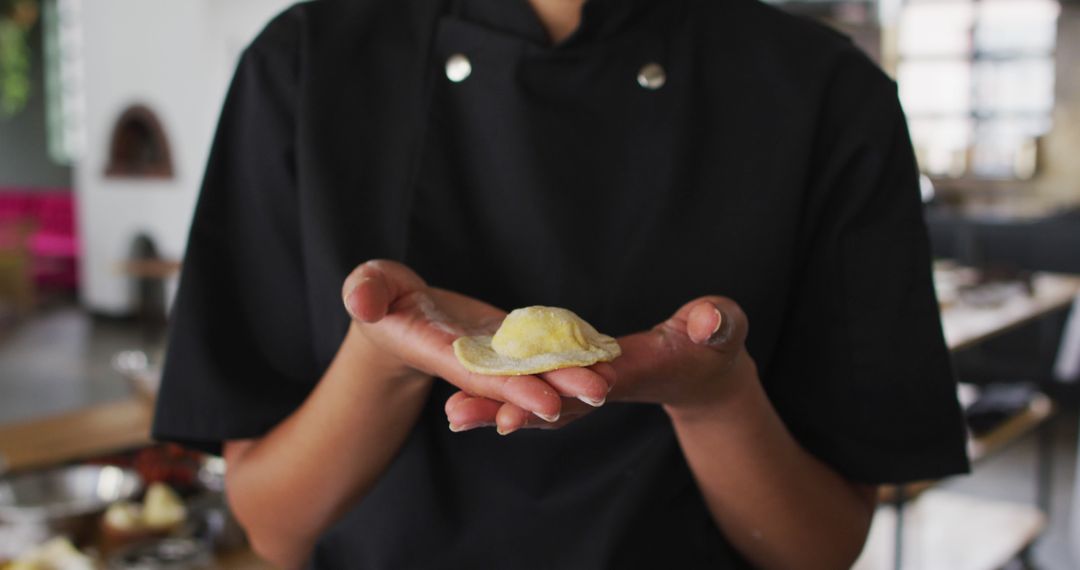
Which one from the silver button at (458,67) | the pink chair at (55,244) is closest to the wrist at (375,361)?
the silver button at (458,67)

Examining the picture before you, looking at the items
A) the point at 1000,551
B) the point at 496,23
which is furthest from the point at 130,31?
the point at 496,23

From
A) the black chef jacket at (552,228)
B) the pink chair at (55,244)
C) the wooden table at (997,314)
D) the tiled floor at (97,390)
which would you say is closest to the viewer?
the black chef jacket at (552,228)

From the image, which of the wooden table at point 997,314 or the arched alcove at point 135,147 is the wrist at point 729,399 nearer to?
the wooden table at point 997,314

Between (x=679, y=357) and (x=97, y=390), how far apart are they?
20.3ft

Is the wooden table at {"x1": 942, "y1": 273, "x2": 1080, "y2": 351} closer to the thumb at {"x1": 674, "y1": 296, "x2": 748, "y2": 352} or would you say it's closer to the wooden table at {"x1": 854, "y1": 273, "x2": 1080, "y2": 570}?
the wooden table at {"x1": 854, "y1": 273, "x2": 1080, "y2": 570}

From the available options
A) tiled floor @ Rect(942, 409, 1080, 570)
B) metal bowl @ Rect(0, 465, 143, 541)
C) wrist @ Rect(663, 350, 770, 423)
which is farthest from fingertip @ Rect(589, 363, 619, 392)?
tiled floor @ Rect(942, 409, 1080, 570)

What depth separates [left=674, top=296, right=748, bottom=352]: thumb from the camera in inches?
26.0

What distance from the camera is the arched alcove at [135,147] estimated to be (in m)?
8.05

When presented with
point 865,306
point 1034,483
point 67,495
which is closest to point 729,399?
point 865,306

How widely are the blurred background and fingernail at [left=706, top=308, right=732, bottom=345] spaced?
2.83 feet

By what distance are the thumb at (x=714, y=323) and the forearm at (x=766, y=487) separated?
7 centimetres

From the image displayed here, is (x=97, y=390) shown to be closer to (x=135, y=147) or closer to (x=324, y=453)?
(x=135, y=147)

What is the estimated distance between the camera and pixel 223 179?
90 centimetres

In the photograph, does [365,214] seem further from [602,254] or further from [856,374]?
[856,374]
